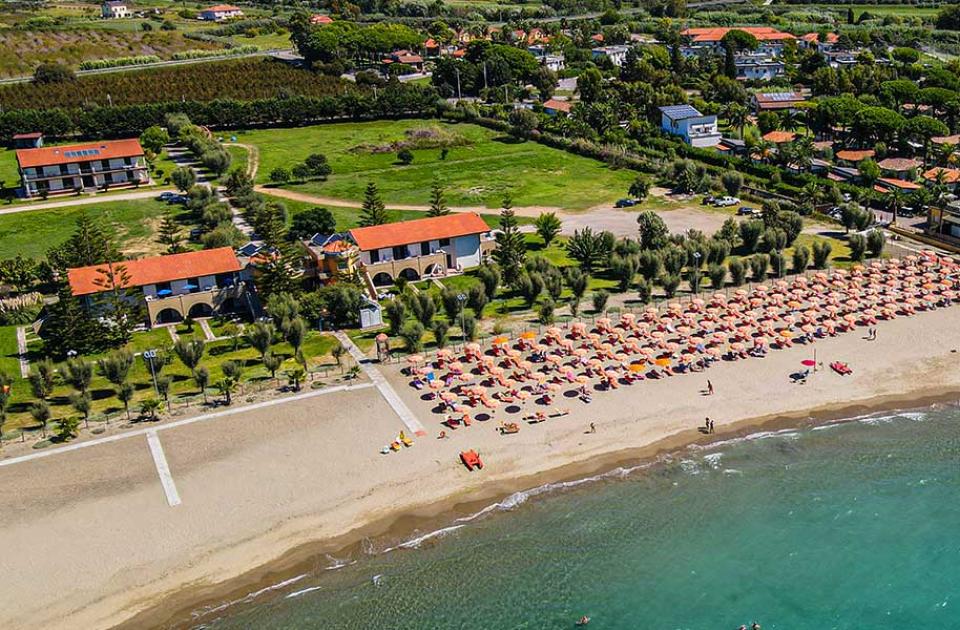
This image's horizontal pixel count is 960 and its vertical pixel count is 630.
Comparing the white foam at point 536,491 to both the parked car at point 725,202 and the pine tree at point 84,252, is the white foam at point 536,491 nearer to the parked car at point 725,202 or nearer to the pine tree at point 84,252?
the pine tree at point 84,252

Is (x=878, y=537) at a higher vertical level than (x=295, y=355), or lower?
lower

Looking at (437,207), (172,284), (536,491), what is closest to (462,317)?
(536,491)

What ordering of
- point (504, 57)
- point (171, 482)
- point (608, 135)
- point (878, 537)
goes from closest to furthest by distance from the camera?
point (878, 537), point (171, 482), point (608, 135), point (504, 57)

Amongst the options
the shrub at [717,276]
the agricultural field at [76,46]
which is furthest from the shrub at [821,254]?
the agricultural field at [76,46]

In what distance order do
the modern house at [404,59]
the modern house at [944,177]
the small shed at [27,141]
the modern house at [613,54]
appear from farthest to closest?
the modern house at [613,54] → the modern house at [404,59] → the small shed at [27,141] → the modern house at [944,177]

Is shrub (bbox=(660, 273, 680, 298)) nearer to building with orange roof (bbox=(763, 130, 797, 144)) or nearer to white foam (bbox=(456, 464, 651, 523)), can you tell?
white foam (bbox=(456, 464, 651, 523))

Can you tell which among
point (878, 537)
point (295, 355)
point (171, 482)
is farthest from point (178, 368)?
point (878, 537)

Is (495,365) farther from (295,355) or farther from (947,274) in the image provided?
(947,274)

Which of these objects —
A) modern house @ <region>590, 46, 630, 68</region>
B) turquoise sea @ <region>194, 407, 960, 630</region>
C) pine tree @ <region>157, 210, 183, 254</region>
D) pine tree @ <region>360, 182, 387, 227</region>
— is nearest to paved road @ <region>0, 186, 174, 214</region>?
pine tree @ <region>157, 210, 183, 254</region>
